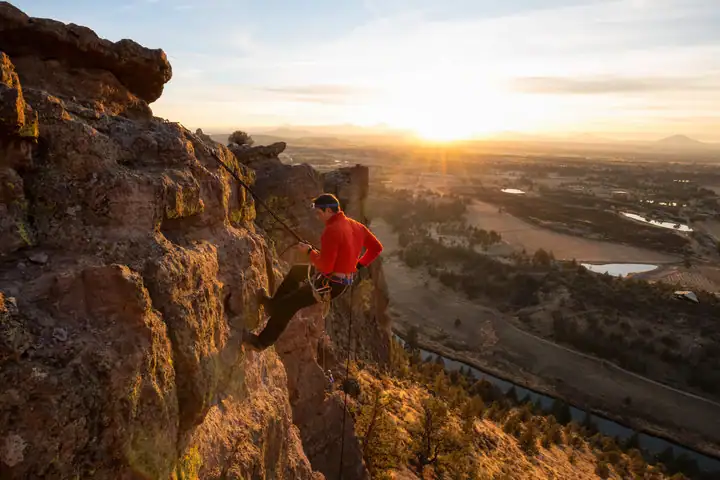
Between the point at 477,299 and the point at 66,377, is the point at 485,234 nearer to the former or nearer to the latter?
the point at 477,299

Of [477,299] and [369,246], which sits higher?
[369,246]

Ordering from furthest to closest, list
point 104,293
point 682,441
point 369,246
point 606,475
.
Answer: point 682,441, point 606,475, point 369,246, point 104,293

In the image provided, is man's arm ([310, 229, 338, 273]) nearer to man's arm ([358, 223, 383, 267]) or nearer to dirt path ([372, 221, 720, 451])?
man's arm ([358, 223, 383, 267])

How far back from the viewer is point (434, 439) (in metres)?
12.6

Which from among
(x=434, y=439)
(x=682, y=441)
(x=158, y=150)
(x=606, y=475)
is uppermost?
(x=158, y=150)

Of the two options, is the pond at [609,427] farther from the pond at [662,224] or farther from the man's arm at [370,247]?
the pond at [662,224]

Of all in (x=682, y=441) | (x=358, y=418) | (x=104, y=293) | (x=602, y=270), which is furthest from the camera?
(x=602, y=270)

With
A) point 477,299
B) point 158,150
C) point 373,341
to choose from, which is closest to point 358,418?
point 373,341

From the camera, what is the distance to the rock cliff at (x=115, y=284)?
2.93m

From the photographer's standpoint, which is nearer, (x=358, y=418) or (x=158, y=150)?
(x=158, y=150)

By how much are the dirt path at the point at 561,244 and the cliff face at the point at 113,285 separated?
5565cm

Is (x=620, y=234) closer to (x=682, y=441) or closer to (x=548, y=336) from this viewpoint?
(x=548, y=336)

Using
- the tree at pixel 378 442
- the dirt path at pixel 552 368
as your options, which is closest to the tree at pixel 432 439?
the tree at pixel 378 442

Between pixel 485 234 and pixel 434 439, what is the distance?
164ft
